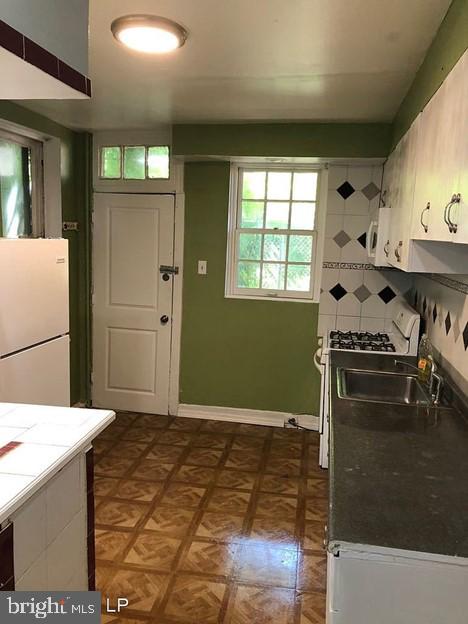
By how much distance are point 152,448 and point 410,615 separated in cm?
270

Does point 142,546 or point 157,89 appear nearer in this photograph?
point 142,546

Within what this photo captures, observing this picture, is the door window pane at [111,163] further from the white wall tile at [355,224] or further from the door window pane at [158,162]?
the white wall tile at [355,224]

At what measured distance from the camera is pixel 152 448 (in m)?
3.63

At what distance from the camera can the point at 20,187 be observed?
3514 mm

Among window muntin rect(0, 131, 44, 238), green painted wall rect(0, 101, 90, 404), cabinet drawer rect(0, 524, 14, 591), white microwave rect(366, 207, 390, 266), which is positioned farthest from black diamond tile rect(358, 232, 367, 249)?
cabinet drawer rect(0, 524, 14, 591)

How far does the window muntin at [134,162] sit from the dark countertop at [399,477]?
2.71 metres

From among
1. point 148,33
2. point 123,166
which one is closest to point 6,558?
point 148,33

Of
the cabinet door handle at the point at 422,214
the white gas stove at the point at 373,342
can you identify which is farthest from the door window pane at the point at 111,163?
the cabinet door handle at the point at 422,214

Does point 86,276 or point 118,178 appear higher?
point 118,178

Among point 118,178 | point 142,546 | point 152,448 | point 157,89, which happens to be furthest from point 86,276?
point 142,546

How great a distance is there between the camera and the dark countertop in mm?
1159

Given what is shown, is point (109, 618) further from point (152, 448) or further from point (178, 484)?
point (152, 448)

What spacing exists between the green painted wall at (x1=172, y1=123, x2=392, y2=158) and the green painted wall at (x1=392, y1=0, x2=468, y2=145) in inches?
30.3

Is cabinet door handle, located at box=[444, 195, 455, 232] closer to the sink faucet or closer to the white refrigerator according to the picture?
the sink faucet
